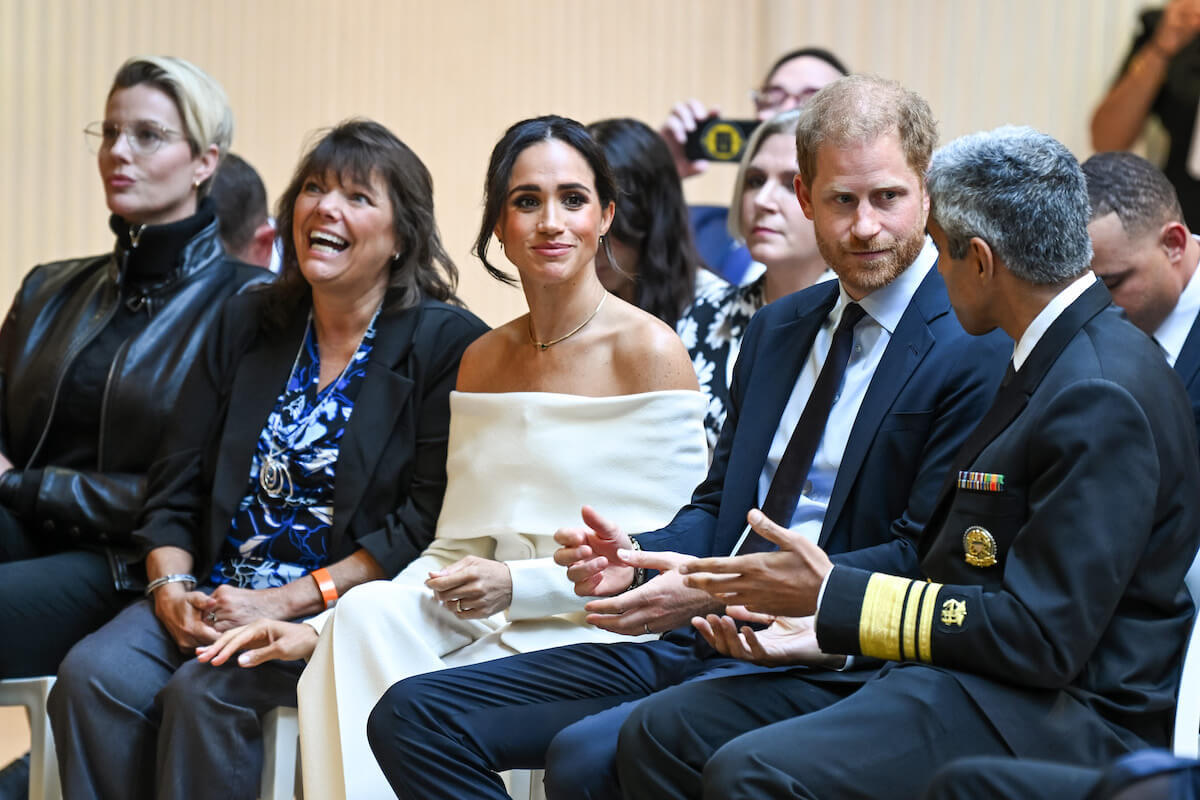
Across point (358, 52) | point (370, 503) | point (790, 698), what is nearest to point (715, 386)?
point (370, 503)

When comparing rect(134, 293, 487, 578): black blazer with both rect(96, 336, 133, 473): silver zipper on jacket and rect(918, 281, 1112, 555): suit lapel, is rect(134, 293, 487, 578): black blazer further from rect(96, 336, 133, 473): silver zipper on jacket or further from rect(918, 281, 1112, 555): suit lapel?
rect(918, 281, 1112, 555): suit lapel

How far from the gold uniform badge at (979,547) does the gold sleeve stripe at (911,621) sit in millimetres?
79

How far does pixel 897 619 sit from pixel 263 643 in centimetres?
131

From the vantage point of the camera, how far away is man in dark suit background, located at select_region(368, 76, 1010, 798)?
216 centimetres

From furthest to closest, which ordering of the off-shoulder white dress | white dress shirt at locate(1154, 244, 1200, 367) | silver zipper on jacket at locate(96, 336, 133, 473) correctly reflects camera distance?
silver zipper on jacket at locate(96, 336, 133, 473)
white dress shirt at locate(1154, 244, 1200, 367)
the off-shoulder white dress

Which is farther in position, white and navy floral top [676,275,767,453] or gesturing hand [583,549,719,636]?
white and navy floral top [676,275,767,453]

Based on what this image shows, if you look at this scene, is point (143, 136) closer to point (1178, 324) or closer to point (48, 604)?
point (48, 604)

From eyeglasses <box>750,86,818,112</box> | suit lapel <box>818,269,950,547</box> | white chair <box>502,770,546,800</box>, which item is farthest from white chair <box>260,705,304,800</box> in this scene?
eyeglasses <box>750,86,818,112</box>

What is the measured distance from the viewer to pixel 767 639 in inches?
81.2

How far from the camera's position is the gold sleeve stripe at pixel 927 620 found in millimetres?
1792

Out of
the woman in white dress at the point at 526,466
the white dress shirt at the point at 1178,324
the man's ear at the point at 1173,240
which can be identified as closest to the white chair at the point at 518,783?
the woman in white dress at the point at 526,466

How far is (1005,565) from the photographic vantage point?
1.79 meters

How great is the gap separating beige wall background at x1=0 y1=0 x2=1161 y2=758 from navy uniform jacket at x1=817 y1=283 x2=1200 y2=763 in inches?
144

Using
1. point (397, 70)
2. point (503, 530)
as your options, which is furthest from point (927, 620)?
point (397, 70)
